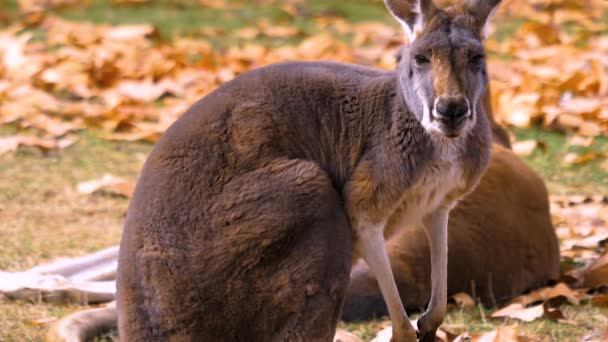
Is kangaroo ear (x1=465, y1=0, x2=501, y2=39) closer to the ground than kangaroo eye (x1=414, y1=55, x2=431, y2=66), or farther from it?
farther from it

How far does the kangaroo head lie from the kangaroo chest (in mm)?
128

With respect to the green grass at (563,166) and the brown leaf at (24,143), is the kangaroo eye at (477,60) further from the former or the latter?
the brown leaf at (24,143)

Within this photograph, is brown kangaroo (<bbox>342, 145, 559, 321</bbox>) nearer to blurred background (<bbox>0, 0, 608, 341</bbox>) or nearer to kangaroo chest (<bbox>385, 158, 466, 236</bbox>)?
blurred background (<bbox>0, 0, 608, 341</bbox>)

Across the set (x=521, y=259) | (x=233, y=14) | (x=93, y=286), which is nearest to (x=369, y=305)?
(x=521, y=259)

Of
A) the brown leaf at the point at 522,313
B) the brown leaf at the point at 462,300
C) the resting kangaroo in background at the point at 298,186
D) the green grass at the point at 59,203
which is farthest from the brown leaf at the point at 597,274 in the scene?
the green grass at the point at 59,203

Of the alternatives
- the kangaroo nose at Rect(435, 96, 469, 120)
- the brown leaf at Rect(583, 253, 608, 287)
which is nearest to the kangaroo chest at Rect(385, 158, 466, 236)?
the kangaroo nose at Rect(435, 96, 469, 120)

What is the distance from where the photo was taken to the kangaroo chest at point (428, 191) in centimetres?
320

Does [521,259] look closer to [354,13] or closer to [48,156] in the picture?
[48,156]

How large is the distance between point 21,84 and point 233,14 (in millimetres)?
3259

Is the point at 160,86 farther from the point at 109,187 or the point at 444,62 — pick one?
the point at 444,62

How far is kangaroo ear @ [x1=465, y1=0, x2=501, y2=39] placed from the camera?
3197 mm

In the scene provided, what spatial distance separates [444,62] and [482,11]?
0.26m

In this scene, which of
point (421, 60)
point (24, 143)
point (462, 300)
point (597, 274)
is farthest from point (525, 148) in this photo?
point (421, 60)

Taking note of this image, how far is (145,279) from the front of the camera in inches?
116
